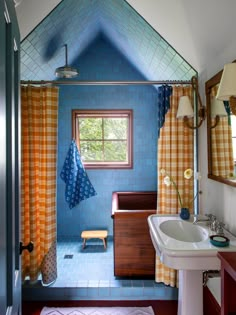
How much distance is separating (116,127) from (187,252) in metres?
2.73

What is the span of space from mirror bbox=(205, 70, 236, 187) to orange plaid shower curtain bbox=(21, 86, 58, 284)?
4.57ft

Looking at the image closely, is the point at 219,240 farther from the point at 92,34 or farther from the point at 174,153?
the point at 92,34

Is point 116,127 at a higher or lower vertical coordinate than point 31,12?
lower

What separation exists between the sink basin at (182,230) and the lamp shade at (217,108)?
2.84 ft

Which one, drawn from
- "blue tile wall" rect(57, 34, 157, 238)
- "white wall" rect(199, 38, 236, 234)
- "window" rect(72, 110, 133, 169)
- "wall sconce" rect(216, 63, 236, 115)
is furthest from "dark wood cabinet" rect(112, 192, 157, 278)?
"wall sconce" rect(216, 63, 236, 115)

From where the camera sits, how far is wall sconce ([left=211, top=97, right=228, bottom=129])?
78.8 inches

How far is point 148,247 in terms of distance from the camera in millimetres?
2703

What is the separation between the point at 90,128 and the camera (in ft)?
13.3

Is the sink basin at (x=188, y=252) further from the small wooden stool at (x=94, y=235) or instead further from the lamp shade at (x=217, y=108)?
the small wooden stool at (x=94, y=235)

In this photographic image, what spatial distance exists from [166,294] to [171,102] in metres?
1.81

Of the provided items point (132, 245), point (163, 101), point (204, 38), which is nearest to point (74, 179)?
point (132, 245)

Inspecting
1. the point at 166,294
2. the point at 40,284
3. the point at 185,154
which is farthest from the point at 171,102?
the point at 40,284

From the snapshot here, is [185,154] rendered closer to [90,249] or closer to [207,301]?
[207,301]

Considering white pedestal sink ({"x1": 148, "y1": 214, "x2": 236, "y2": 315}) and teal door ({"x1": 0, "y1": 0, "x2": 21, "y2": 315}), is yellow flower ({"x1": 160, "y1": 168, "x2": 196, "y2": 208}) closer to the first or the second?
white pedestal sink ({"x1": 148, "y1": 214, "x2": 236, "y2": 315})
